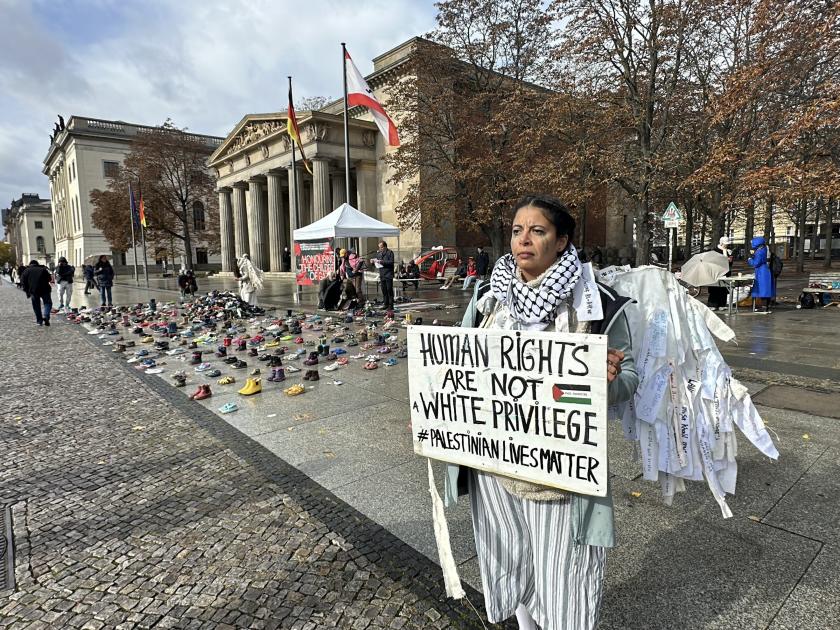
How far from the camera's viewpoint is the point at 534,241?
1.78 metres

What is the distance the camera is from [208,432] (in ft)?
16.1

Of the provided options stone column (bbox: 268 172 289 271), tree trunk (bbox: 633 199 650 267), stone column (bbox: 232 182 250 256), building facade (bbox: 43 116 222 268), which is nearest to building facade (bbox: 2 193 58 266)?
building facade (bbox: 43 116 222 268)

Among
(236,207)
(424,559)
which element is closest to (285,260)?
(236,207)

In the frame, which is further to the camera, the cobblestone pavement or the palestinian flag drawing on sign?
the cobblestone pavement

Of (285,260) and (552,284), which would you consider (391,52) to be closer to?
(285,260)

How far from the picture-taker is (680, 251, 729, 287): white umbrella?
32.4 feet

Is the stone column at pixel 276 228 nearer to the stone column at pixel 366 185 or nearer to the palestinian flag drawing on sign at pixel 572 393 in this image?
the stone column at pixel 366 185

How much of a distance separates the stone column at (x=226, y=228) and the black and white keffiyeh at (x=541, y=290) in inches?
1858

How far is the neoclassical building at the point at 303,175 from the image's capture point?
107 feet

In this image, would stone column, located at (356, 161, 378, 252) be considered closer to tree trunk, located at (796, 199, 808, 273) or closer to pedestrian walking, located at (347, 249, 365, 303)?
pedestrian walking, located at (347, 249, 365, 303)

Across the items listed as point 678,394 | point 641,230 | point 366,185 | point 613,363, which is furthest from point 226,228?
point 613,363

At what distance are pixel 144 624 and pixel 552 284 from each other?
2.35 meters

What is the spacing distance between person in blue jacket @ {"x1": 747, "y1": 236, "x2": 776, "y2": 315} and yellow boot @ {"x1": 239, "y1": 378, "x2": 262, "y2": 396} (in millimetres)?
11577

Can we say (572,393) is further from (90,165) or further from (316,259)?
(90,165)
